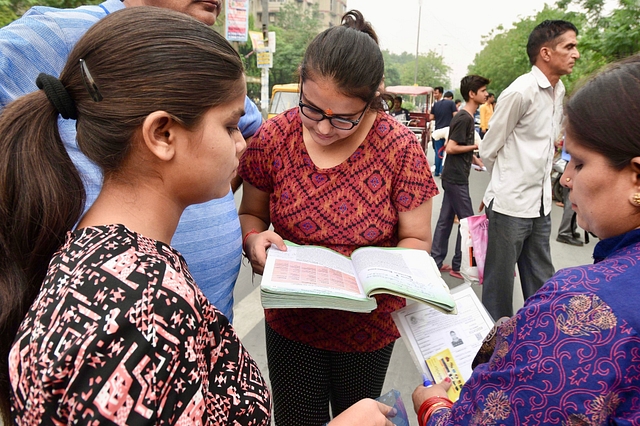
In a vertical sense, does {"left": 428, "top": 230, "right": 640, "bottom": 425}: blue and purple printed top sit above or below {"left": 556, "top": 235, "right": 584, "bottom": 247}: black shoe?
above

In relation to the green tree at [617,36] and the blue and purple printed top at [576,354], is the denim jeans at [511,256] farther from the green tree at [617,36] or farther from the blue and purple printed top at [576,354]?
the green tree at [617,36]

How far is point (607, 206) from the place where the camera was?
88 cm

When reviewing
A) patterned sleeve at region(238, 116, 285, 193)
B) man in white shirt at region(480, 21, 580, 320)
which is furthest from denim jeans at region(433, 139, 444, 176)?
patterned sleeve at region(238, 116, 285, 193)

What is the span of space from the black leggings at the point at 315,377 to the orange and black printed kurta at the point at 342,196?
61 mm

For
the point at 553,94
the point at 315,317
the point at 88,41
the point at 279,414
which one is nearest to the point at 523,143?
the point at 553,94

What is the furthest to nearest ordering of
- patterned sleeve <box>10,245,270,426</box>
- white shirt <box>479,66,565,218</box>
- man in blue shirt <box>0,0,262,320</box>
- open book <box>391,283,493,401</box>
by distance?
white shirt <box>479,66,565,218</box>, open book <box>391,283,493,401</box>, man in blue shirt <box>0,0,262,320</box>, patterned sleeve <box>10,245,270,426</box>

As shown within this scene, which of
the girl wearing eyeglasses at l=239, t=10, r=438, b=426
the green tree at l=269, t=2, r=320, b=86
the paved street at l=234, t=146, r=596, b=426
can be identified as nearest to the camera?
the girl wearing eyeglasses at l=239, t=10, r=438, b=426

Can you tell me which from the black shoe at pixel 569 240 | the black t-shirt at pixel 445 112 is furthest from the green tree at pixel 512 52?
the black shoe at pixel 569 240

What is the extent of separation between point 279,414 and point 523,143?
225 cm

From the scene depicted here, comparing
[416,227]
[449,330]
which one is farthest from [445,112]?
[449,330]

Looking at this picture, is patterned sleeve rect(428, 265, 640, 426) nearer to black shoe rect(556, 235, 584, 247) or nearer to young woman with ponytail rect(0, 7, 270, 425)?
young woman with ponytail rect(0, 7, 270, 425)

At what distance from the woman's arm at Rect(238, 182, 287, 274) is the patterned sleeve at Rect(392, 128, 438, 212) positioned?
1.44ft

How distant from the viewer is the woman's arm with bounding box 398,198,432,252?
151cm

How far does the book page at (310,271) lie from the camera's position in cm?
114
